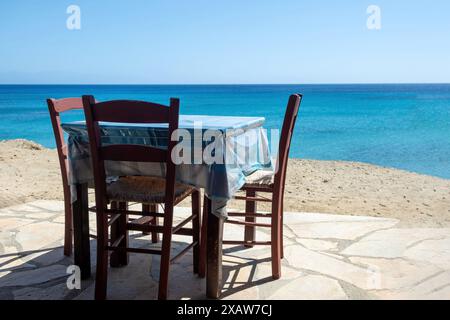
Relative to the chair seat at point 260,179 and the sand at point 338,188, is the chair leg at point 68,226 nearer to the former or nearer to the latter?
the chair seat at point 260,179

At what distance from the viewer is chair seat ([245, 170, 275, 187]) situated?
3.00 m

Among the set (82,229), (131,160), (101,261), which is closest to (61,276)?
(82,229)

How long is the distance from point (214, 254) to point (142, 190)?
552 millimetres

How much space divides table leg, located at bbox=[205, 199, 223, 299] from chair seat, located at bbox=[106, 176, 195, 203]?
0.26m

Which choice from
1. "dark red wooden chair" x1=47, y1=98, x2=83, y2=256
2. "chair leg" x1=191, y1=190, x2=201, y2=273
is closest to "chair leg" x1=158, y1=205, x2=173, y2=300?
"chair leg" x1=191, y1=190, x2=201, y2=273

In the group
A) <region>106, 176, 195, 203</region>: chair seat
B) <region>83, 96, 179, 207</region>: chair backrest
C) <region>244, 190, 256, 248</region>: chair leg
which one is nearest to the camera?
<region>83, 96, 179, 207</region>: chair backrest

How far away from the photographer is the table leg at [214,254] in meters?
2.50

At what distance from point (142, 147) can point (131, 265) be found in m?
1.09

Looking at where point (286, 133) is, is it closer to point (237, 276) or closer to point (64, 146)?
point (237, 276)

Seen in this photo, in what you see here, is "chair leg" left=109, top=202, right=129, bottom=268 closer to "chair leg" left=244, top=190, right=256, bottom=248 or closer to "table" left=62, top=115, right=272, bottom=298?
"table" left=62, top=115, right=272, bottom=298

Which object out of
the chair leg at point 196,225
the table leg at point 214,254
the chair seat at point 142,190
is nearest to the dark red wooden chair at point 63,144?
the chair seat at point 142,190

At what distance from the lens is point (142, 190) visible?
8.63 ft

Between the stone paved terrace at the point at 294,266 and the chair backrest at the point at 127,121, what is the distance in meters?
0.69
